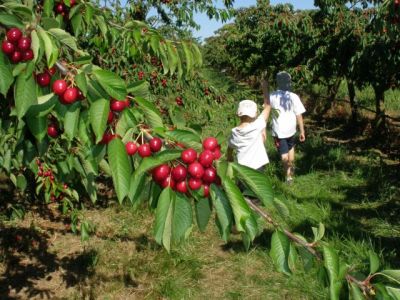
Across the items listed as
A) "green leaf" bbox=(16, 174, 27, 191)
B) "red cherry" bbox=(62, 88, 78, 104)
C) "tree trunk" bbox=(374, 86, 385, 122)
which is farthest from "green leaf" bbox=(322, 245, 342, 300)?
"tree trunk" bbox=(374, 86, 385, 122)

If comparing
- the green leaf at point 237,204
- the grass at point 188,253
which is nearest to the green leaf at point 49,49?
the green leaf at point 237,204

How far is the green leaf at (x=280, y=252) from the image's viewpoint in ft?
3.17

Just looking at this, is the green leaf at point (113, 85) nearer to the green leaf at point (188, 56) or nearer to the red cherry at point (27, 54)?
the red cherry at point (27, 54)

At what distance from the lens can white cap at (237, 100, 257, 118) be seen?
130 inches

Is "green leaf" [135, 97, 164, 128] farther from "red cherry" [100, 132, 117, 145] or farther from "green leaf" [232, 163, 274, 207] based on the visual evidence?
"green leaf" [232, 163, 274, 207]

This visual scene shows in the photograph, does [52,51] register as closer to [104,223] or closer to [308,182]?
[104,223]

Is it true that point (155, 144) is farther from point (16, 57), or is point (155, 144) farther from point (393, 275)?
point (393, 275)

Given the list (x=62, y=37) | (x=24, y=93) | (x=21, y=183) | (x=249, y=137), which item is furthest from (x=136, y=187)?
(x=249, y=137)

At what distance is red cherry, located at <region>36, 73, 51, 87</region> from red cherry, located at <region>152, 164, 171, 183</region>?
1.09 feet

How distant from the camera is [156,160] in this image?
83cm

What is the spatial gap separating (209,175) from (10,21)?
529 mm

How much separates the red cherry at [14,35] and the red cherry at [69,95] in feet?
0.50

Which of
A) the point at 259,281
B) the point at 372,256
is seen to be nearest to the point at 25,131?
the point at 372,256

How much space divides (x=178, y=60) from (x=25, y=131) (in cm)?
112
